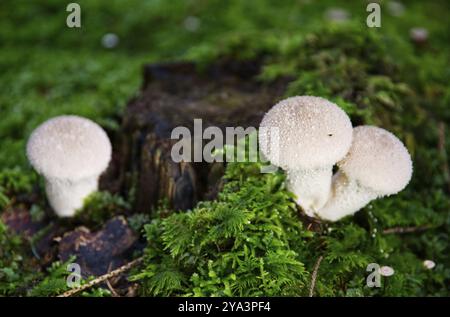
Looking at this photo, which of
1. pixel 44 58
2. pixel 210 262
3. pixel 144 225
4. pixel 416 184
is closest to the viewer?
pixel 210 262

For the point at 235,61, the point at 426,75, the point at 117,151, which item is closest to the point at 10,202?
the point at 117,151

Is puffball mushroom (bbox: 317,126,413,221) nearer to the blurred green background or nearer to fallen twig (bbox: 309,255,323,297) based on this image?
fallen twig (bbox: 309,255,323,297)

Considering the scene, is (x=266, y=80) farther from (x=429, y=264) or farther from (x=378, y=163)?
(x=429, y=264)

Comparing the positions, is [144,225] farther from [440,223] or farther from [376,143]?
[440,223]

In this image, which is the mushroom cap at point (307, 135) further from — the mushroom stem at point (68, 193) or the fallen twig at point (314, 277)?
the mushroom stem at point (68, 193)

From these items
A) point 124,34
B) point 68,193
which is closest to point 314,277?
point 68,193

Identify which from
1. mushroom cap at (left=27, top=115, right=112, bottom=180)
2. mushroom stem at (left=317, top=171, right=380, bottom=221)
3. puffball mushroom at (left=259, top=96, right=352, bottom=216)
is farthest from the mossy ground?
mushroom cap at (left=27, top=115, right=112, bottom=180)
